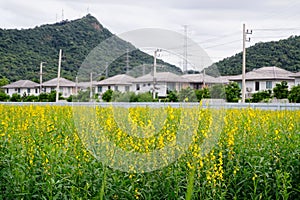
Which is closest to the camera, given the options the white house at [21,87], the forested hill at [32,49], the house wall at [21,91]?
the house wall at [21,91]

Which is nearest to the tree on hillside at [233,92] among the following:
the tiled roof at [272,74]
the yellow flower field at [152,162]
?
the tiled roof at [272,74]

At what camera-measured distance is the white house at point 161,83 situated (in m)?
5.28

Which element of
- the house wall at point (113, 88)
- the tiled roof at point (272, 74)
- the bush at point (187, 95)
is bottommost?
the bush at point (187, 95)

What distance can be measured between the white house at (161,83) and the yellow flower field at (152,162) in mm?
467

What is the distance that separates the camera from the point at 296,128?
5.68 m

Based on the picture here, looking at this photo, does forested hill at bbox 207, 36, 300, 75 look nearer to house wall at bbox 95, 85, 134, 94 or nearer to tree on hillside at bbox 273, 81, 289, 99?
tree on hillside at bbox 273, 81, 289, 99

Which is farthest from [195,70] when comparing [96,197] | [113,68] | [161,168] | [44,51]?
[44,51]

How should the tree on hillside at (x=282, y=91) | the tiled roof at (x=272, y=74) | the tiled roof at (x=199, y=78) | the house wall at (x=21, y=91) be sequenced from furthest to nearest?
the house wall at (x=21, y=91) < the tiled roof at (x=272, y=74) < the tree on hillside at (x=282, y=91) < the tiled roof at (x=199, y=78)

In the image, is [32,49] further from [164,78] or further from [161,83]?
[164,78]

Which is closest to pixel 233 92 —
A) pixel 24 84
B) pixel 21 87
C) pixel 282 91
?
pixel 282 91

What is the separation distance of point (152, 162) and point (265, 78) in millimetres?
38351

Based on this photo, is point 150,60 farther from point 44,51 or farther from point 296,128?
point 44,51

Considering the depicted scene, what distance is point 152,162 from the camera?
404cm

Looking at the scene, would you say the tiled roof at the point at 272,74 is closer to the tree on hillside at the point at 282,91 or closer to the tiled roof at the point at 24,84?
the tree on hillside at the point at 282,91
